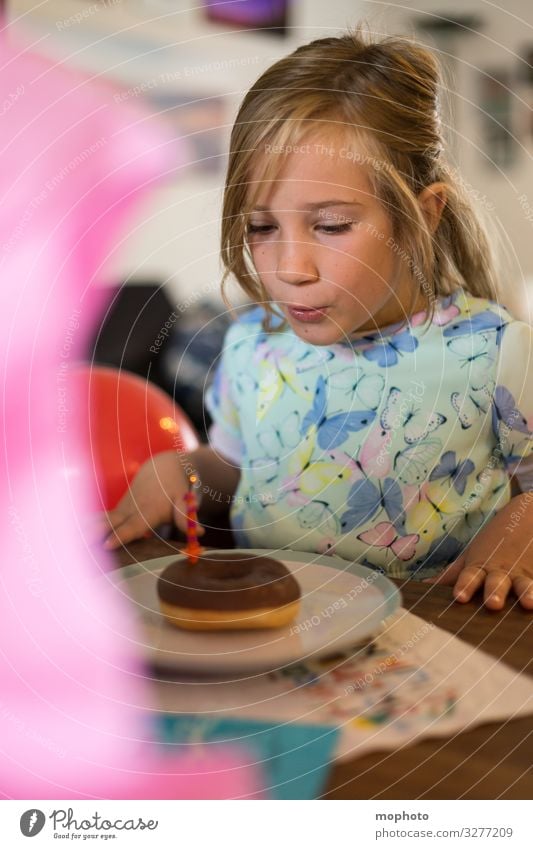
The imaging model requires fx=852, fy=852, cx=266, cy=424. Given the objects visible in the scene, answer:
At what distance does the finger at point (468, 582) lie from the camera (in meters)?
0.43

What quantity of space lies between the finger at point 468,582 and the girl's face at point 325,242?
181 millimetres

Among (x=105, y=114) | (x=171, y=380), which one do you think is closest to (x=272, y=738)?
Answer: (x=105, y=114)

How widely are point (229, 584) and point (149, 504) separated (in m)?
0.23

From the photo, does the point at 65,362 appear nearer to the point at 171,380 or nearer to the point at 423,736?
the point at 423,736

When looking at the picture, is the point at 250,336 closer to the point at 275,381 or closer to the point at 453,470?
the point at 275,381

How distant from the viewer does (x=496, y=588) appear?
427mm

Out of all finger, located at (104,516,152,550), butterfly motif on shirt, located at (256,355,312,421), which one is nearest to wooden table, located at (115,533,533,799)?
finger, located at (104,516,152,550)

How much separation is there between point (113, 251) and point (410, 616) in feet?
0.98

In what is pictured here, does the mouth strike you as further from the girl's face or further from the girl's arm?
the girl's arm

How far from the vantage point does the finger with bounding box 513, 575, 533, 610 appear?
16.6 inches

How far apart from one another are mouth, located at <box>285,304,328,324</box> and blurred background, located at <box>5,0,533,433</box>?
6cm

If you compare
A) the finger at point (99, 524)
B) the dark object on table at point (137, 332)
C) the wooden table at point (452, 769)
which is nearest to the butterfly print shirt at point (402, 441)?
the finger at point (99, 524)

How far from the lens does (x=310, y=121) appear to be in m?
0.47

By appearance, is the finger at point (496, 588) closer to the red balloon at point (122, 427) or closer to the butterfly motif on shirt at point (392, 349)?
the butterfly motif on shirt at point (392, 349)
